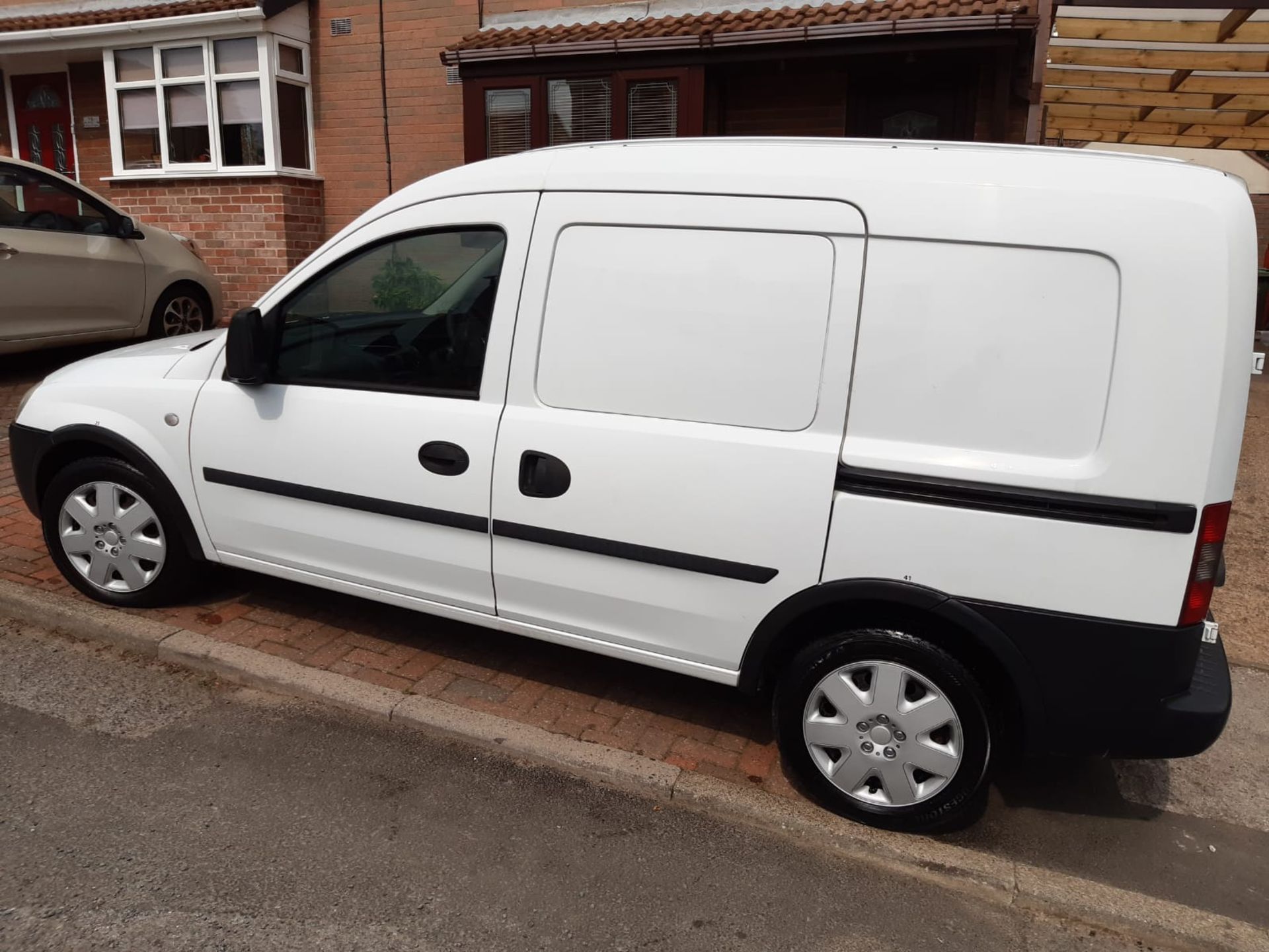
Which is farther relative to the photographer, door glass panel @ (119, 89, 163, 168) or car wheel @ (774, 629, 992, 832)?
door glass panel @ (119, 89, 163, 168)

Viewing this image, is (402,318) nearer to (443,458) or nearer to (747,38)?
(443,458)

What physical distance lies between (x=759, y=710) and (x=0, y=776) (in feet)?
8.23

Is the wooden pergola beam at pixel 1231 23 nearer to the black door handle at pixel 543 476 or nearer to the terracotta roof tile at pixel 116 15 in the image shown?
the black door handle at pixel 543 476

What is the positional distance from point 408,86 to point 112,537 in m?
8.17

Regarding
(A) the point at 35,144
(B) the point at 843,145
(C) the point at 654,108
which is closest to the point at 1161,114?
(C) the point at 654,108

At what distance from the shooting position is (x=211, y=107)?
11008 millimetres

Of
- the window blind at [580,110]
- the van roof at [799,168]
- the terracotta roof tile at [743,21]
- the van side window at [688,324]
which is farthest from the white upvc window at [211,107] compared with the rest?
the van side window at [688,324]

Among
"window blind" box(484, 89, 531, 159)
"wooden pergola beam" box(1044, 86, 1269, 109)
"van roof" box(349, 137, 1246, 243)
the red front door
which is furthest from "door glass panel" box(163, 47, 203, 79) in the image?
"van roof" box(349, 137, 1246, 243)

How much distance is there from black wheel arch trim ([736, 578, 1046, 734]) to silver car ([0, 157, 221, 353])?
726 cm

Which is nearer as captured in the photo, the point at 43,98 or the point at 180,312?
the point at 180,312

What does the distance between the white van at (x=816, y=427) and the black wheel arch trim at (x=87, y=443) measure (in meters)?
0.40

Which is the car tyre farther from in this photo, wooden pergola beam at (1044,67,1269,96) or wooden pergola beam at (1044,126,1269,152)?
wooden pergola beam at (1044,126,1269,152)

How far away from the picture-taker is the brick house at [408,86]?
8891mm

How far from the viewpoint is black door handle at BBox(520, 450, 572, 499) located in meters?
3.08
